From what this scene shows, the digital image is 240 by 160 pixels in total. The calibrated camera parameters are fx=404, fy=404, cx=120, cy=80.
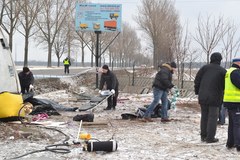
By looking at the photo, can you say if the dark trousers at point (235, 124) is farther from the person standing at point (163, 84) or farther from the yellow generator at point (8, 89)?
the yellow generator at point (8, 89)

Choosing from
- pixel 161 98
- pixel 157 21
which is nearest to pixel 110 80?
pixel 161 98

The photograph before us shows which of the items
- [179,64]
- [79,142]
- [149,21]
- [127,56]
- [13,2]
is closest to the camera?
[79,142]

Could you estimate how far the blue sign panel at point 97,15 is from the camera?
73.7ft

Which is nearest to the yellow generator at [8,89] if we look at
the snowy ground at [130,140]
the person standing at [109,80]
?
the snowy ground at [130,140]

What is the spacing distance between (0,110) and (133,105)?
7.05 metres

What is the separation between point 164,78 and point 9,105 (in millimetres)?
3875

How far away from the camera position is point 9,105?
9266 millimetres

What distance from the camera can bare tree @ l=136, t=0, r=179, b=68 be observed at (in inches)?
1691

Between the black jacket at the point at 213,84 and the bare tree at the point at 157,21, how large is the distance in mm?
32760

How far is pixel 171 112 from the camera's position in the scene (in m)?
13.3

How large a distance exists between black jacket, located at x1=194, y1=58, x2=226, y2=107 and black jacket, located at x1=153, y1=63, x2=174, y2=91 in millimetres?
2622

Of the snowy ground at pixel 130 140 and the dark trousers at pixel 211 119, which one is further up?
the dark trousers at pixel 211 119

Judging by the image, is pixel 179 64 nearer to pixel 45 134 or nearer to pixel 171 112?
pixel 171 112

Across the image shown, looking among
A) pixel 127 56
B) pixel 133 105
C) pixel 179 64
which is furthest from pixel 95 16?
pixel 127 56
